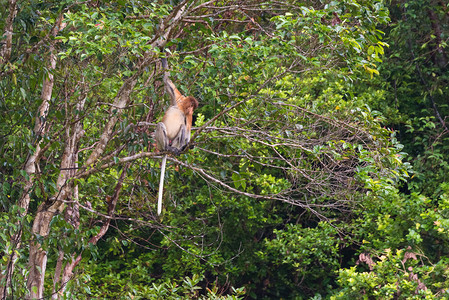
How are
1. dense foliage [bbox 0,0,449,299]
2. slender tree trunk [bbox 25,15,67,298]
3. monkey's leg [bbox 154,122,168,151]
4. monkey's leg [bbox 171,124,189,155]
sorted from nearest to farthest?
dense foliage [bbox 0,0,449,299]
monkey's leg [bbox 154,122,168,151]
monkey's leg [bbox 171,124,189,155]
slender tree trunk [bbox 25,15,67,298]

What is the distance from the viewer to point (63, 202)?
6.01 m

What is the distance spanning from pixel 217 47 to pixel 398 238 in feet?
16.0

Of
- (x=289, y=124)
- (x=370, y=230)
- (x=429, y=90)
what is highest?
(x=289, y=124)

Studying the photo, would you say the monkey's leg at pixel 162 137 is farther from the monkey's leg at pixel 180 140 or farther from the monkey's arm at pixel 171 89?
the monkey's arm at pixel 171 89

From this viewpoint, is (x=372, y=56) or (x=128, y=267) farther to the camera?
(x=128, y=267)

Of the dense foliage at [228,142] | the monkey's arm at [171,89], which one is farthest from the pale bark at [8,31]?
the monkey's arm at [171,89]

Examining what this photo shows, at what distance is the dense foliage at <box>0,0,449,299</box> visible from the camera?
5.43 metres

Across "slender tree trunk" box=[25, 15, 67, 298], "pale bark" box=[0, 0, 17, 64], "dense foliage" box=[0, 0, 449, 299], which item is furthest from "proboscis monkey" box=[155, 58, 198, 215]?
"pale bark" box=[0, 0, 17, 64]

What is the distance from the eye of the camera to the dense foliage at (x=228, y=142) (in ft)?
17.8

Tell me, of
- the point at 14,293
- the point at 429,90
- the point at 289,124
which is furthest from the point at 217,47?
the point at 429,90

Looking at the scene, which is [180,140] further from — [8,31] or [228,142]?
[8,31]

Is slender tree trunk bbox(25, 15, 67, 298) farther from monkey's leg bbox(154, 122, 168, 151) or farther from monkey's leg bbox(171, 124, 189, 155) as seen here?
monkey's leg bbox(171, 124, 189, 155)

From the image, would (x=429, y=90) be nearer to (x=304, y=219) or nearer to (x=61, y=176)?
(x=304, y=219)

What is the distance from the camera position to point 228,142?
20.1 feet
